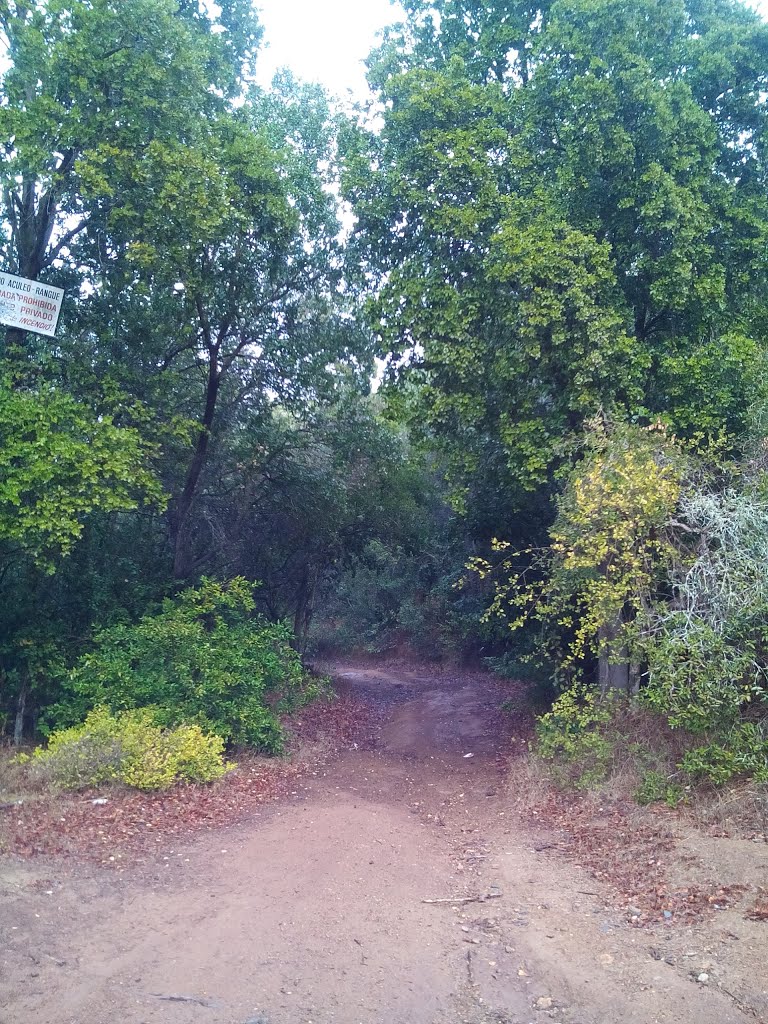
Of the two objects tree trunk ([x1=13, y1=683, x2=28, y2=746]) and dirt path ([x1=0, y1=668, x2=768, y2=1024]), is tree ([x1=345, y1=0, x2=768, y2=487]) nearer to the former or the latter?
dirt path ([x1=0, y1=668, x2=768, y2=1024])

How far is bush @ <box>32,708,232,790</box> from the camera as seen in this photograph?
8.38 m

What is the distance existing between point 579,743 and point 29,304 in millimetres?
8794

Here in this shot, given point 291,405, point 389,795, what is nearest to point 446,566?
point 291,405

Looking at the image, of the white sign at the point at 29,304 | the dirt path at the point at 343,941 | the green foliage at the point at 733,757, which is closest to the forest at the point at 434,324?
Answer: the green foliage at the point at 733,757

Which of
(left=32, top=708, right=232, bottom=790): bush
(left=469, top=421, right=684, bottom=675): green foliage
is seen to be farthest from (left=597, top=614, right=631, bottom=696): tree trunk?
(left=32, top=708, right=232, bottom=790): bush

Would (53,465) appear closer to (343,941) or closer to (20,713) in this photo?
(20,713)

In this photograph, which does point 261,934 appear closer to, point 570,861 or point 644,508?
point 570,861

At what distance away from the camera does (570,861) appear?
24.5 ft

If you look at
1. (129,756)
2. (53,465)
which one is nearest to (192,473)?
(53,465)

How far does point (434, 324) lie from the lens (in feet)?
37.8

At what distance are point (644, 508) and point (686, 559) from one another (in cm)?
71

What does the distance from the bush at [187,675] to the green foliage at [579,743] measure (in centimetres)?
362

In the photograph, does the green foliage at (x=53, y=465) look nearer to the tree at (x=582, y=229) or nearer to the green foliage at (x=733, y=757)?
the tree at (x=582, y=229)

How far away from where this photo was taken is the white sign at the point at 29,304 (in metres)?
10.8
